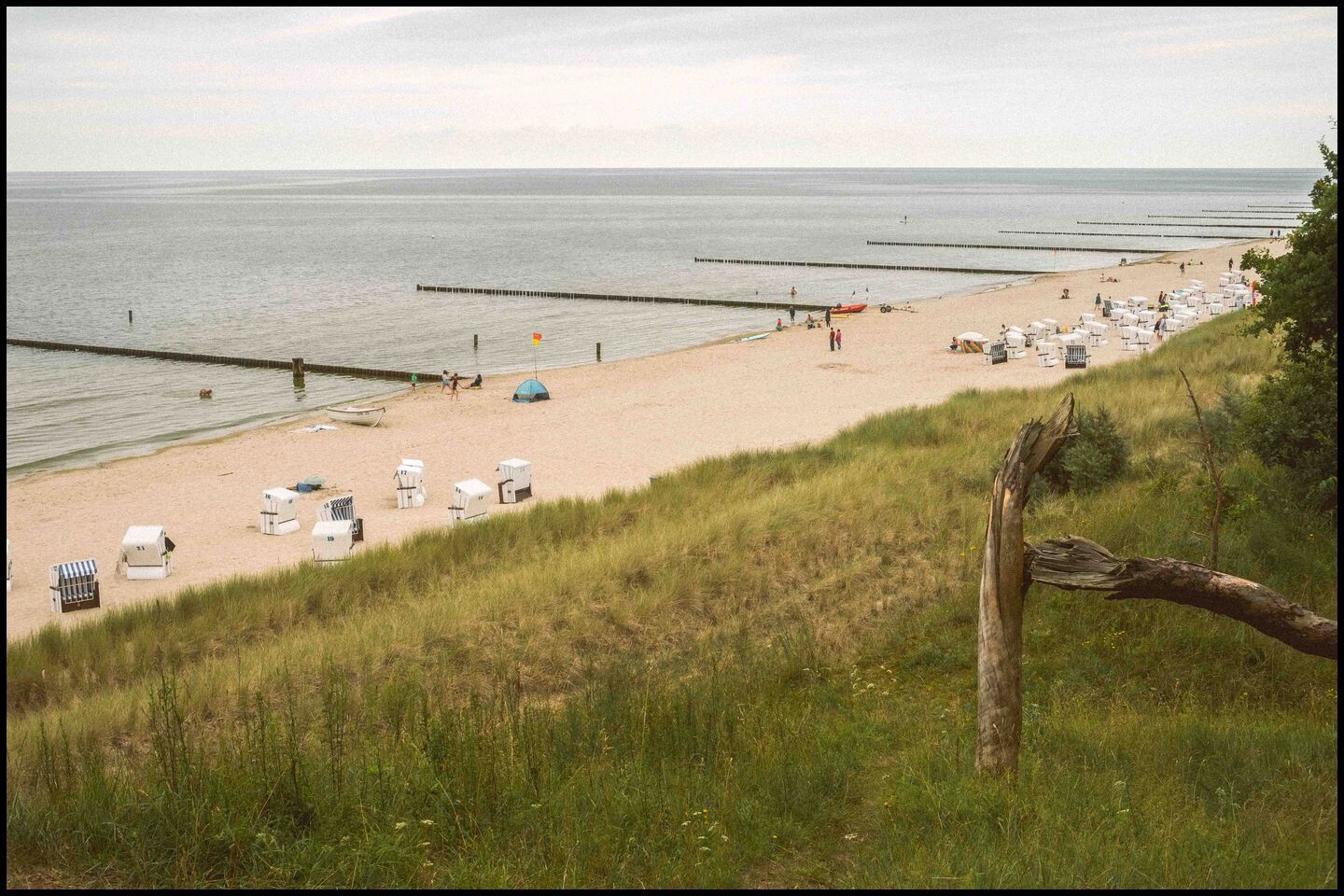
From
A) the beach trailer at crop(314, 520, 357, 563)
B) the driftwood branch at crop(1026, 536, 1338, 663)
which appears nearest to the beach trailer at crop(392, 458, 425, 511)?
the beach trailer at crop(314, 520, 357, 563)

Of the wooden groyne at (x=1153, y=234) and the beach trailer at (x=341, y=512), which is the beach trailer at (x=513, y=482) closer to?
the beach trailer at (x=341, y=512)

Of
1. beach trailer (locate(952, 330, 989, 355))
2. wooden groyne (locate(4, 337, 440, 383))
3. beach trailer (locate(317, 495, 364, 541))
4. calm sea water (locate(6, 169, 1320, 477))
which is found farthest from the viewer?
beach trailer (locate(952, 330, 989, 355))

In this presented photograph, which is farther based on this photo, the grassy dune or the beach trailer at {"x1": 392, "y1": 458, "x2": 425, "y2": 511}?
the beach trailer at {"x1": 392, "y1": 458, "x2": 425, "y2": 511}

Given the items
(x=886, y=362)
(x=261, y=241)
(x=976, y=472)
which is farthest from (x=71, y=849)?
(x=261, y=241)

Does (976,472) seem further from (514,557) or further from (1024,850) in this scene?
(1024,850)

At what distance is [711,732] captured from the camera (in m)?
6.82

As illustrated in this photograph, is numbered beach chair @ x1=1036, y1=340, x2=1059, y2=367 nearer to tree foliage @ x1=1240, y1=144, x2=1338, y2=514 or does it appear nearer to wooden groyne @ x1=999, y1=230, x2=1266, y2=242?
tree foliage @ x1=1240, y1=144, x2=1338, y2=514

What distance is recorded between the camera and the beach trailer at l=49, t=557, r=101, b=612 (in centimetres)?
1623

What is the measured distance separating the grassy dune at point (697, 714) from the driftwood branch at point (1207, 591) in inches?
32.0

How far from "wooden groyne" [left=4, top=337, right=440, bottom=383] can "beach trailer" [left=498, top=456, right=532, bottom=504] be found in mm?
18827

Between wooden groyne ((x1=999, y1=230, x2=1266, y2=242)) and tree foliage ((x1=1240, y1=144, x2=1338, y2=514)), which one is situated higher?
wooden groyne ((x1=999, y1=230, x2=1266, y2=242))

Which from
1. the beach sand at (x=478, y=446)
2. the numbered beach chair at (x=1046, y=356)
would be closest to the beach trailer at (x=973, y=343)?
the beach sand at (x=478, y=446)

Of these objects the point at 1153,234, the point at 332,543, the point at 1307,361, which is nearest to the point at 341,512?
the point at 332,543

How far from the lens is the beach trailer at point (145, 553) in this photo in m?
17.7
